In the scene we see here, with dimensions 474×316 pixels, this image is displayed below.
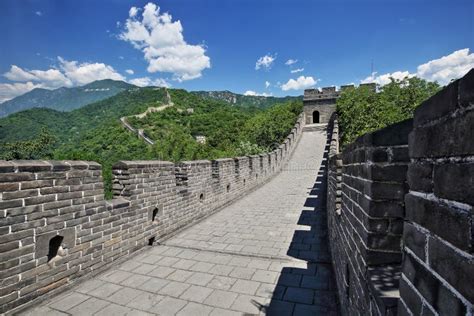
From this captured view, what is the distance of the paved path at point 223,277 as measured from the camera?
9.71ft

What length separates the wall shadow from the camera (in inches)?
116

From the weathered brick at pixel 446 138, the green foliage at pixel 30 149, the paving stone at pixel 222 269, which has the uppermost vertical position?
the green foliage at pixel 30 149

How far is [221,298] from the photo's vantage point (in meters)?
3.13

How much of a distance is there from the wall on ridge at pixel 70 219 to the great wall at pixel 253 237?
0.01m

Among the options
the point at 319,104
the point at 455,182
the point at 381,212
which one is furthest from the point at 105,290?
the point at 319,104

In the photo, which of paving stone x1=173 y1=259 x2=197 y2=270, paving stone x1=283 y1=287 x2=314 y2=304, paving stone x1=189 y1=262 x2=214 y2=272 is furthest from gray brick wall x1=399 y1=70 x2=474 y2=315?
paving stone x1=173 y1=259 x2=197 y2=270

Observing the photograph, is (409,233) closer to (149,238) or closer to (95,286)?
(95,286)

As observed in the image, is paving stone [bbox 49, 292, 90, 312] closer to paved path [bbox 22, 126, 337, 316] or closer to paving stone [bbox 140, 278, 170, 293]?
paved path [bbox 22, 126, 337, 316]

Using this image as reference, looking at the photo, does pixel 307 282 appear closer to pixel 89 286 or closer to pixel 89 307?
pixel 89 307

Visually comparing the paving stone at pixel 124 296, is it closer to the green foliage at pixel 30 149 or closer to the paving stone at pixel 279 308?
the paving stone at pixel 279 308

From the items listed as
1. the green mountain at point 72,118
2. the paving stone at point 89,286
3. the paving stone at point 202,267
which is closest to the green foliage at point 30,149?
the green mountain at point 72,118

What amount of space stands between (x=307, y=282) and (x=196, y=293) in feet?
4.74

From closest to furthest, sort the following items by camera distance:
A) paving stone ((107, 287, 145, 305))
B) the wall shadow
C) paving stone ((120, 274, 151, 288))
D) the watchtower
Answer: the wall shadow < paving stone ((107, 287, 145, 305)) < paving stone ((120, 274, 151, 288)) < the watchtower

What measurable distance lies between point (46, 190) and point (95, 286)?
1.37m
